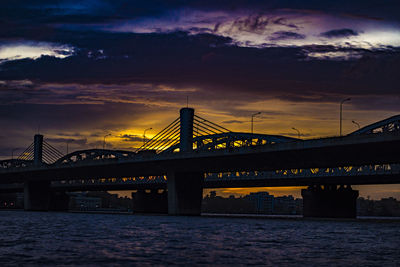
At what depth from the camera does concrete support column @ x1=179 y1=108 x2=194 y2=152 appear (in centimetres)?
11006

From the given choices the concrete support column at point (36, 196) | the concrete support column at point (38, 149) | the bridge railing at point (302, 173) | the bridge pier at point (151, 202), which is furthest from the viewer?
the bridge pier at point (151, 202)

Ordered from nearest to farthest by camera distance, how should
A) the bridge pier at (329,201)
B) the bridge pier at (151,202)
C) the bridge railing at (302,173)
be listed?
the bridge railing at (302,173), the bridge pier at (329,201), the bridge pier at (151,202)

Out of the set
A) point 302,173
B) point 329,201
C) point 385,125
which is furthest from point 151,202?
point 385,125

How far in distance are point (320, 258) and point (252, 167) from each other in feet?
226

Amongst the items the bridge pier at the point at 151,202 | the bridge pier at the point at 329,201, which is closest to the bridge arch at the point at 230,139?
the bridge pier at the point at 329,201

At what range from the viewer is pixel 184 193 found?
10994 cm

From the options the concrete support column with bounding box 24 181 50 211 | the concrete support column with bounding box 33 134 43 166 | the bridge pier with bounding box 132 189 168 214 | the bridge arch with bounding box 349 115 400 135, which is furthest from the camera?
the bridge pier with bounding box 132 189 168 214

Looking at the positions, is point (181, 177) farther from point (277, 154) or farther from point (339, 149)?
point (339, 149)

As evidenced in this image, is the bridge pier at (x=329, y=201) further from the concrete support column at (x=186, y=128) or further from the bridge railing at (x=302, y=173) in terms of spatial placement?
the concrete support column at (x=186, y=128)

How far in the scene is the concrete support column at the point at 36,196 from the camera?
157875mm

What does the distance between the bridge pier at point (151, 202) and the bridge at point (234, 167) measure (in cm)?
29

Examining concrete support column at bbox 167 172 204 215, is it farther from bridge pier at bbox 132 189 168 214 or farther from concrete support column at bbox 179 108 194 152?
bridge pier at bbox 132 189 168 214

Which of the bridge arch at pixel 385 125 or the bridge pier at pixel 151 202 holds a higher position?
the bridge arch at pixel 385 125

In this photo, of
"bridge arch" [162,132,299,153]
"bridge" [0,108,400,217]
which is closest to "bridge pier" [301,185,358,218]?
"bridge" [0,108,400,217]
